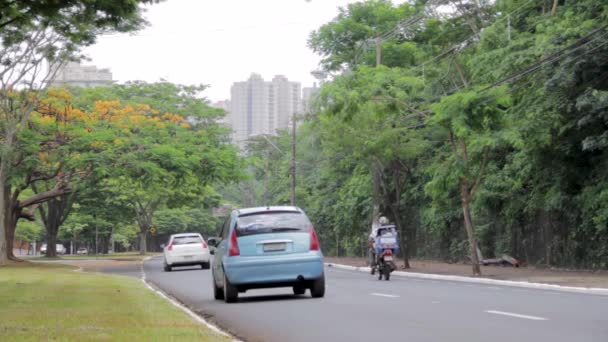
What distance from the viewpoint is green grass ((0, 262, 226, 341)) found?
1077cm

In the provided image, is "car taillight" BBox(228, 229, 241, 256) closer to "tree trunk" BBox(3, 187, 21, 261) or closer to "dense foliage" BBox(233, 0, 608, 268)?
"dense foliage" BBox(233, 0, 608, 268)

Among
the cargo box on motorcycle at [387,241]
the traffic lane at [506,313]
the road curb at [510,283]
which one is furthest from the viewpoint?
the cargo box on motorcycle at [387,241]

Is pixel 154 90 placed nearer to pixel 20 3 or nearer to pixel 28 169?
pixel 28 169

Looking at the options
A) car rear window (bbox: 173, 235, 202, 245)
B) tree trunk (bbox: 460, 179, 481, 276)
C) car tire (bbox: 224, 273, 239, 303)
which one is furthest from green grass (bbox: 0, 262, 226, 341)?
car rear window (bbox: 173, 235, 202, 245)

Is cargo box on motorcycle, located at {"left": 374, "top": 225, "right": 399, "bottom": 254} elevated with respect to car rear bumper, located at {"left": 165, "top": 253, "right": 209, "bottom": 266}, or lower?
elevated

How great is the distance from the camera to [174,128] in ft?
152

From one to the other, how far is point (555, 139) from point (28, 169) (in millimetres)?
24615

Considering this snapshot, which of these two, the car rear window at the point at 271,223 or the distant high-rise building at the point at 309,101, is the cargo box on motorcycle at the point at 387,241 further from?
the car rear window at the point at 271,223

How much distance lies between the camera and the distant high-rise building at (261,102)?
577 ft

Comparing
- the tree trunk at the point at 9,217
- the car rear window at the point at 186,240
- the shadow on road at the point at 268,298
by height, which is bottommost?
the shadow on road at the point at 268,298

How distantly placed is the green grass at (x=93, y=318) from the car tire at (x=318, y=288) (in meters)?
2.85

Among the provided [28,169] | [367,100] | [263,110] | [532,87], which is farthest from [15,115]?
[263,110]

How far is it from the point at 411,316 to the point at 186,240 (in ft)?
85.8

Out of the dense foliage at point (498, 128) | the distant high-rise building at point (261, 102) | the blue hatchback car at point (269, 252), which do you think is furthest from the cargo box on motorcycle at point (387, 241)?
the distant high-rise building at point (261, 102)
